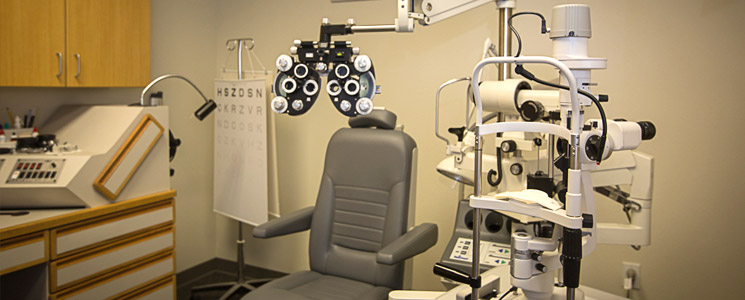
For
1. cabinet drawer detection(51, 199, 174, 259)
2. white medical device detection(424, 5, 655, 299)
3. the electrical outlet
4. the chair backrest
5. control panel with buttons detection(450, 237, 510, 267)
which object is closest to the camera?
white medical device detection(424, 5, 655, 299)

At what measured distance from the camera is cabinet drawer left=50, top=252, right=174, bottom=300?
2566mm

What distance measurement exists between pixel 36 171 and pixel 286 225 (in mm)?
1120

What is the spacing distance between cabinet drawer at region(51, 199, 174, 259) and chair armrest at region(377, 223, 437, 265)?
133 centimetres

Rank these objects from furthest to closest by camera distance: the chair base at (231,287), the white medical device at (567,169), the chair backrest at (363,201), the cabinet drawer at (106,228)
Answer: the chair base at (231,287) < the chair backrest at (363,201) < the cabinet drawer at (106,228) < the white medical device at (567,169)

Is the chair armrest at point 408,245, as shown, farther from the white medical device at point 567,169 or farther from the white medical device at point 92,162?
the white medical device at point 92,162

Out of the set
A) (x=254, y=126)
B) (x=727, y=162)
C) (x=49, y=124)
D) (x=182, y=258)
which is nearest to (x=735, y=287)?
(x=727, y=162)

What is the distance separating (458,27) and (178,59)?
185 centimetres

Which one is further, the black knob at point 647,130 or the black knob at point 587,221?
the black knob at point 647,130

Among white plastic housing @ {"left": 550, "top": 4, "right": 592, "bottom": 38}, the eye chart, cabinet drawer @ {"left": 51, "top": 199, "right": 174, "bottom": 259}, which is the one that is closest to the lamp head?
the eye chart

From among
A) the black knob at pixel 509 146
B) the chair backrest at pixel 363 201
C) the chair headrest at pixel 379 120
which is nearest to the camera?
the black knob at pixel 509 146

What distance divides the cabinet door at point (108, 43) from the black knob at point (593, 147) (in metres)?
2.41

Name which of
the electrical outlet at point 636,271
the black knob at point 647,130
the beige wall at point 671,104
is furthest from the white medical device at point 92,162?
the electrical outlet at point 636,271

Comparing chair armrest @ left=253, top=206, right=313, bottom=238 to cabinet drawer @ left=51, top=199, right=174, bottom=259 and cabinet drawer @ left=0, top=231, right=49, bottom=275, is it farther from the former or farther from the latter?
cabinet drawer @ left=0, top=231, right=49, bottom=275

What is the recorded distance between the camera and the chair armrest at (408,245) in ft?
7.38
